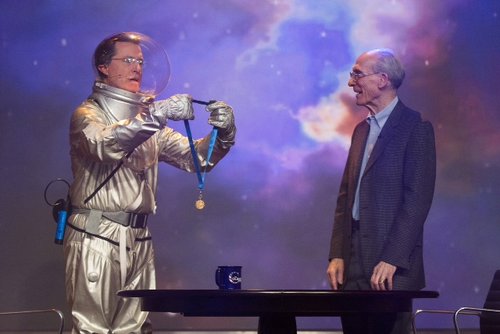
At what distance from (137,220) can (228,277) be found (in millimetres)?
685

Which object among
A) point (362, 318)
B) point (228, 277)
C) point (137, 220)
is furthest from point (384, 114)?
point (137, 220)

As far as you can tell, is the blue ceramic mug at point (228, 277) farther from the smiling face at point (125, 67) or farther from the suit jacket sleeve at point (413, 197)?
the smiling face at point (125, 67)

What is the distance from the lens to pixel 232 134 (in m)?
3.13

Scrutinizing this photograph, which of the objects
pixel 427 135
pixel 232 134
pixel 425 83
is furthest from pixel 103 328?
pixel 425 83

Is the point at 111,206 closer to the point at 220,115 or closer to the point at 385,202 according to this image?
the point at 220,115

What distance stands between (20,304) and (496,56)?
3.09 metres

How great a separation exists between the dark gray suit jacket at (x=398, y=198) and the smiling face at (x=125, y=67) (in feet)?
3.12

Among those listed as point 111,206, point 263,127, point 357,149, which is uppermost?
point 263,127

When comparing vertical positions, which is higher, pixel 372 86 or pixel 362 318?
pixel 372 86

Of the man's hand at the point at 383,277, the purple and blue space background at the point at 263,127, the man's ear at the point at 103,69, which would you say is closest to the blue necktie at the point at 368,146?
the man's hand at the point at 383,277

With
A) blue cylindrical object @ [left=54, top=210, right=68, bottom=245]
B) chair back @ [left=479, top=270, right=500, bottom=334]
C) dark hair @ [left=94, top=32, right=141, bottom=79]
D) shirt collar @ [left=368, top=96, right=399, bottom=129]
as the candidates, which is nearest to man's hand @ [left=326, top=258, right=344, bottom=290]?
shirt collar @ [left=368, top=96, right=399, bottom=129]

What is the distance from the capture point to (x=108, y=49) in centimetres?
309

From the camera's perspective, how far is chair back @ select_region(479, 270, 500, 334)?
3.17m

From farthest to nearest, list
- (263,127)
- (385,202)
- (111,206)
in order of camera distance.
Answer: (263,127) → (111,206) → (385,202)
